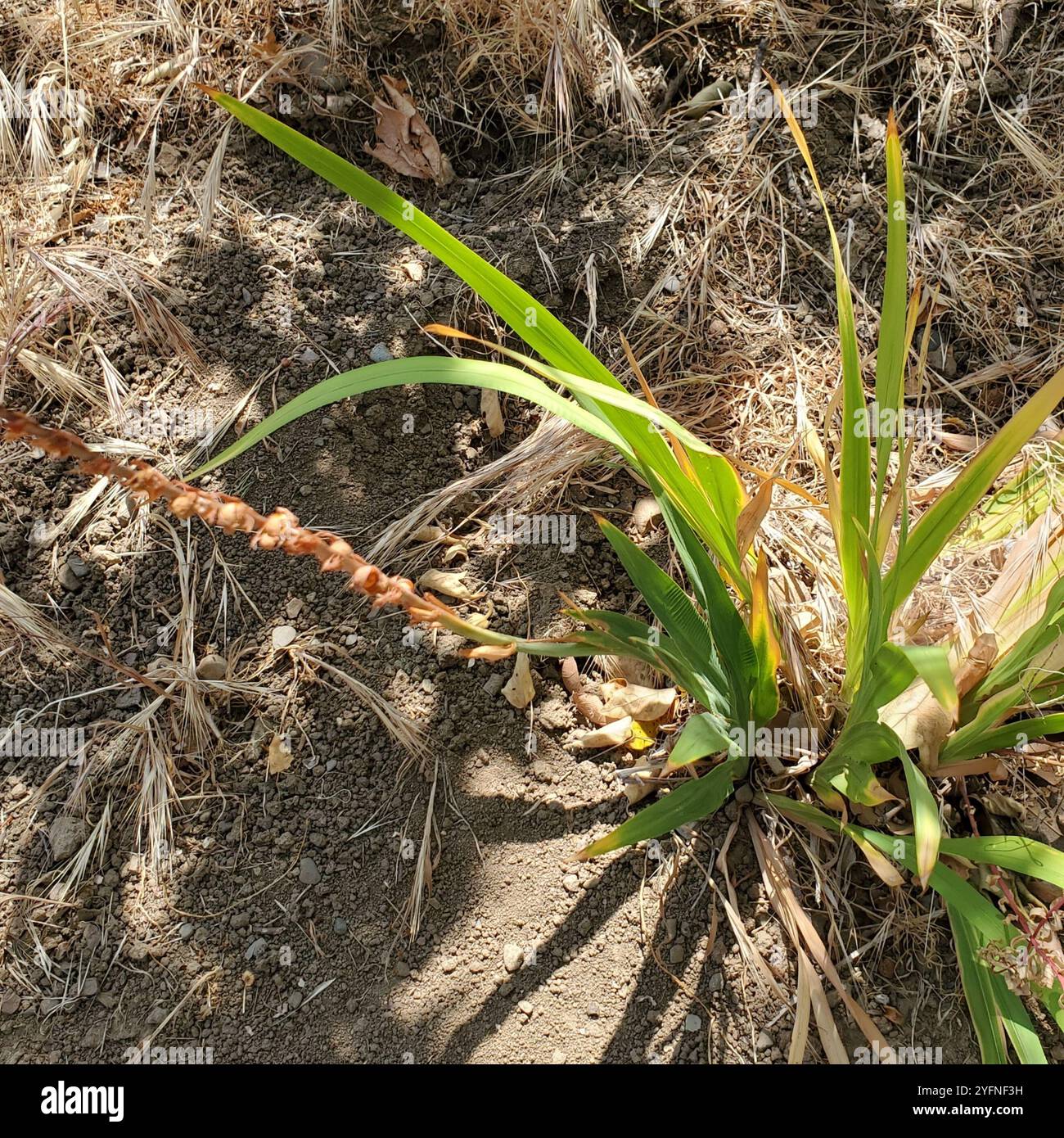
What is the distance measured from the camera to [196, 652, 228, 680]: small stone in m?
1.63

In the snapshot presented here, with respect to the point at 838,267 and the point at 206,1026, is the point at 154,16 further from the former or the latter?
the point at 206,1026

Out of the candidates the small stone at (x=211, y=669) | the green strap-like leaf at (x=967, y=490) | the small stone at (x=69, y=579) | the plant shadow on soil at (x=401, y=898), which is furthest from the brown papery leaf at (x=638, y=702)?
the small stone at (x=69, y=579)

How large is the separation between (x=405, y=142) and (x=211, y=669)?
4.22 feet

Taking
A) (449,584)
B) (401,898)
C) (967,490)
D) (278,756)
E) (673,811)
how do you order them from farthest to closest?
(449,584), (278,756), (401,898), (673,811), (967,490)

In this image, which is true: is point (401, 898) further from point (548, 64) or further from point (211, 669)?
point (548, 64)

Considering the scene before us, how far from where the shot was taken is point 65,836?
1546mm

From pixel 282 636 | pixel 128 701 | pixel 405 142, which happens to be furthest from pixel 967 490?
pixel 405 142

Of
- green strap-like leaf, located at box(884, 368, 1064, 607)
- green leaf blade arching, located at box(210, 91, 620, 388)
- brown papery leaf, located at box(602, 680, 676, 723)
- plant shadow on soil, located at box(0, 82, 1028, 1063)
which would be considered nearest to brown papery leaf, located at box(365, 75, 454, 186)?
plant shadow on soil, located at box(0, 82, 1028, 1063)

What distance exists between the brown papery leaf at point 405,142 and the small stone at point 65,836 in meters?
1.54

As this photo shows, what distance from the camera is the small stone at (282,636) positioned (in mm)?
1657

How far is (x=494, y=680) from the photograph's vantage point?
1620 mm

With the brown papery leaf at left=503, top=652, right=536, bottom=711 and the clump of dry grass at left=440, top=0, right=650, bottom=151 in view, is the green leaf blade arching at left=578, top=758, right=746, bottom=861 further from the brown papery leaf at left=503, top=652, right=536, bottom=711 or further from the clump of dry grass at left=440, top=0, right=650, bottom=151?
the clump of dry grass at left=440, top=0, right=650, bottom=151

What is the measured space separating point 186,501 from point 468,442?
3.74 ft

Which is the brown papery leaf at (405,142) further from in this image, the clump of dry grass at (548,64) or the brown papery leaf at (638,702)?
the brown papery leaf at (638,702)
